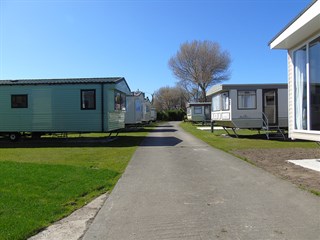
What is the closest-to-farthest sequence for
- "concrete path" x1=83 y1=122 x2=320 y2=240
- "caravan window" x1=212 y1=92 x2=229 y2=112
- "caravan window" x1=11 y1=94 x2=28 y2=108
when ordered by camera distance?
1. "concrete path" x1=83 y1=122 x2=320 y2=240
2. "caravan window" x1=11 y1=94 x2=28 y2=108
3. "caravan window" x1=212 y1=92 x2=229 y2=112

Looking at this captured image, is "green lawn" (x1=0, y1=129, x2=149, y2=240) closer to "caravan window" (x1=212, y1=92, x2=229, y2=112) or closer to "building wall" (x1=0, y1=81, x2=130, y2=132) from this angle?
"building wall" (x1=0, y1=81, x2=130, y2=132)

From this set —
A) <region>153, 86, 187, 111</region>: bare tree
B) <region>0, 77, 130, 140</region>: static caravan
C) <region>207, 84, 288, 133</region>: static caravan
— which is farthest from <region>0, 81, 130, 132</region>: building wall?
<region>153, 86, 187, 111</region>: bare tree

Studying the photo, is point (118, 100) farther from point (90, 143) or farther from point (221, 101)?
point (221, 101)

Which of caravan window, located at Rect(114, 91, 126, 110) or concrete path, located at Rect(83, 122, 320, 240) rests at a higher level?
caravan window, located at Rect(114, 91, 126, 110)

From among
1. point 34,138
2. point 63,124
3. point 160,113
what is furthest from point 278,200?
point 160,113

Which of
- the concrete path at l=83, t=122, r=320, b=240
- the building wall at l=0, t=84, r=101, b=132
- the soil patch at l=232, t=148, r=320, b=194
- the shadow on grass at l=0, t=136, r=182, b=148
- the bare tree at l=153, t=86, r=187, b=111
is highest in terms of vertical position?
the bare tree at l=153, t=86, r=187, b=111

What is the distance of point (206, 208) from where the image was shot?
632 centimetres

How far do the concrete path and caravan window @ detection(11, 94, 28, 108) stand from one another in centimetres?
1394

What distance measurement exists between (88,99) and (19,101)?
165 inches

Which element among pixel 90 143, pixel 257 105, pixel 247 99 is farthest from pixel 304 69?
pixel 90 143

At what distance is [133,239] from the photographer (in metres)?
4.86

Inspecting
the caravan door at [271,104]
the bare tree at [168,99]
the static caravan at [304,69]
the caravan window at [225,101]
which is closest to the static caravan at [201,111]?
the caravan window at [225,101]

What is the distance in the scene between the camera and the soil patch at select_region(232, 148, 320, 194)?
845 cm

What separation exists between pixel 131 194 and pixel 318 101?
6.22m
